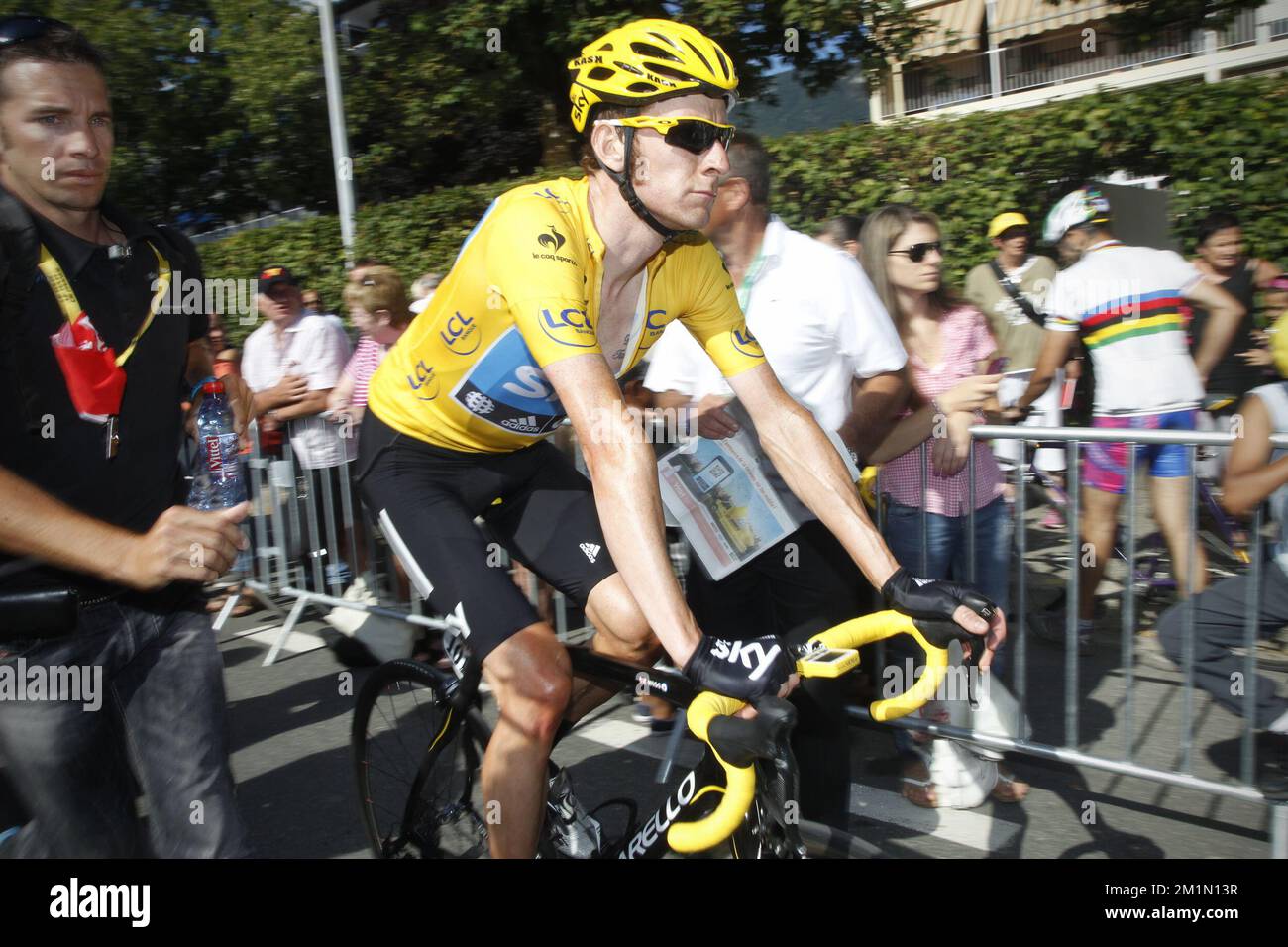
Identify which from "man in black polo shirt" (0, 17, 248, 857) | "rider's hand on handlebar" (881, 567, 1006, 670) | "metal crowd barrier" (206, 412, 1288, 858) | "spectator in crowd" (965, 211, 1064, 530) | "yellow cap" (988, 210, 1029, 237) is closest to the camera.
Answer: "man in black polo shirt" (0, 17, 248, 857)

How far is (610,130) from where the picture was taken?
251 cm

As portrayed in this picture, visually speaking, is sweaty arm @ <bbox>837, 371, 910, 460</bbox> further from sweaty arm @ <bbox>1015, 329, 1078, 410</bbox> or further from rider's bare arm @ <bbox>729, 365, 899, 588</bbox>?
sweaty arm @ <bbox>1015, 329, 1078, 410</bbox>

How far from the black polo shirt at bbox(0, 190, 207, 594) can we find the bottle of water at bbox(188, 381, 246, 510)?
0.20ft

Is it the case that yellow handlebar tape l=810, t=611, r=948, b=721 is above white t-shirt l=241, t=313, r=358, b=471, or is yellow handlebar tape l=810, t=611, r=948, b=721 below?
below

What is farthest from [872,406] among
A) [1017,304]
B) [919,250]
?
[1017,304]

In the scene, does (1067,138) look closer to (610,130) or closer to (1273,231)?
(1273,231)

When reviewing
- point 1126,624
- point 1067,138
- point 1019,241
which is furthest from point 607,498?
point 1067,138

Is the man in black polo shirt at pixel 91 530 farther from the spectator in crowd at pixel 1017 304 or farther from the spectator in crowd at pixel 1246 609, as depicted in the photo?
the spectator in crowd at pixel 1017 304

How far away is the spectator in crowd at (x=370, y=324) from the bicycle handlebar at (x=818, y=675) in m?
4.56

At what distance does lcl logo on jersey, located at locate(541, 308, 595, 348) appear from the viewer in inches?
89.0

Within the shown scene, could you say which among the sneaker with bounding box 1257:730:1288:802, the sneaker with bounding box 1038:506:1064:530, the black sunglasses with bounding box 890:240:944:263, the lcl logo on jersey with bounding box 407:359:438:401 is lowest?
the sneaker with bounding box 1257:730:1288:802

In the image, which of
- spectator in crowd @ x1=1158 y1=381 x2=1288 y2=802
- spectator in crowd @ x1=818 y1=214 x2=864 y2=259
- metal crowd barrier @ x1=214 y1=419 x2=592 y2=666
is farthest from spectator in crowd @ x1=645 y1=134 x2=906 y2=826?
spectator in crowd @ x1=818 y1=214 x2=864 y2=259
